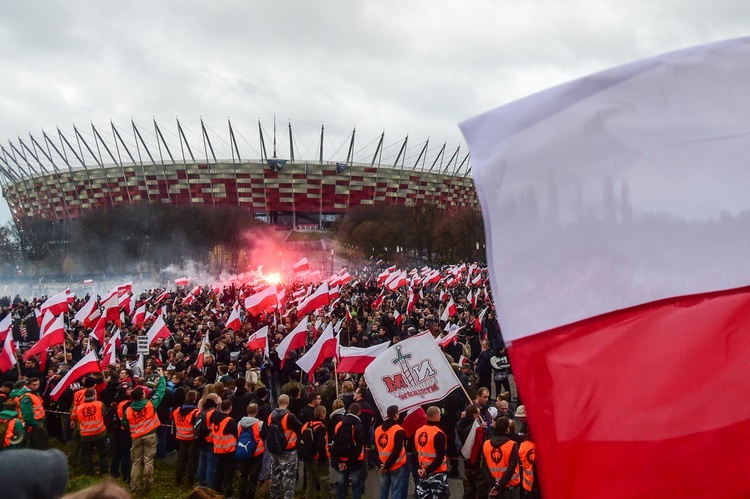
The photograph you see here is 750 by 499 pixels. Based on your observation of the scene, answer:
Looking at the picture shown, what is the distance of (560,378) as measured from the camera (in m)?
2.93

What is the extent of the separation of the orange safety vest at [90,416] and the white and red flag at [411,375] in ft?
14.7

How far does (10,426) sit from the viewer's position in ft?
Result: 24.7

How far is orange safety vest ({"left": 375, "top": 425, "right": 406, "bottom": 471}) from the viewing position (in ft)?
22.8

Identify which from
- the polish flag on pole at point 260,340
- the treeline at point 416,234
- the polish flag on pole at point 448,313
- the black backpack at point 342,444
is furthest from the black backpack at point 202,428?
the treeline at point 416,234

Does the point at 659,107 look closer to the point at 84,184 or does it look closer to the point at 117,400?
the point at 117,400

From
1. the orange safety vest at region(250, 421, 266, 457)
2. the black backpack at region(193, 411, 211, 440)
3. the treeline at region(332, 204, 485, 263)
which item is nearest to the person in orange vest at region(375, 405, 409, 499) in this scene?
the orange safety vest at region(250, 421, 266, 457)

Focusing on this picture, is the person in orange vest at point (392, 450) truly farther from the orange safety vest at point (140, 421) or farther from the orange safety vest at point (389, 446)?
the orange safety vest at point (140, 421)

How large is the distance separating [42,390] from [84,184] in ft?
360

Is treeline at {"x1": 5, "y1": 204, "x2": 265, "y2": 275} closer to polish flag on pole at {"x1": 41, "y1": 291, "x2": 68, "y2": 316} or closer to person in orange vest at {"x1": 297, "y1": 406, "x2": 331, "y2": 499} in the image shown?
polish flag on pole at {"x1": 41, "y1": 291, "x2": 68, "y2": 316}

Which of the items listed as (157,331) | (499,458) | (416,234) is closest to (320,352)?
(499,458)

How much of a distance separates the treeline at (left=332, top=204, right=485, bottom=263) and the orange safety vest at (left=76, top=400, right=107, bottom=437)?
5238 cm

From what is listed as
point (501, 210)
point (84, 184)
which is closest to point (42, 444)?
point (501, 210)

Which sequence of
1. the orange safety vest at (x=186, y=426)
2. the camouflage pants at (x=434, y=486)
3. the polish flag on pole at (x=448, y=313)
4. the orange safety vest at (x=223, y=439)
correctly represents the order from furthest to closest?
the polish flag on pole at (x=448, y=313), the orange safety vest at (x=186, y=426), the orange safety vest at (x=223, y=439), the camouflage pants at (x=434, y=486)

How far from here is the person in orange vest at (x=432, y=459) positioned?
21.7ft
